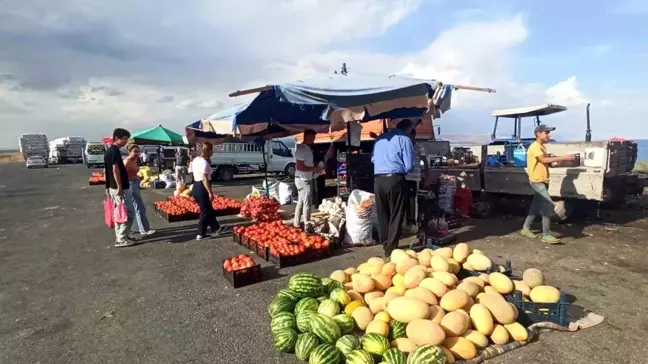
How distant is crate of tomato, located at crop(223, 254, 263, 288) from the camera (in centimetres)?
495

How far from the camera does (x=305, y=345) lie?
3.14 m

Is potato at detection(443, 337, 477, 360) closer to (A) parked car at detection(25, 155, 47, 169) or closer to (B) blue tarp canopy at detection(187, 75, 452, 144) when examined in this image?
(B) blue tarp canopy at detection(187, 75, 452, 144)

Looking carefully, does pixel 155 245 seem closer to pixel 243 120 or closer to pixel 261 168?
pixel 243 120

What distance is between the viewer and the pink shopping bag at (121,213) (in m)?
7.00

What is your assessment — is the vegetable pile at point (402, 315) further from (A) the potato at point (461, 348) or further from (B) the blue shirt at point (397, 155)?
(B) the blue shirt at point (397, 155)

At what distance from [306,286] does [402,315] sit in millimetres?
1128

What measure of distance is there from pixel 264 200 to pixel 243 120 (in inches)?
103

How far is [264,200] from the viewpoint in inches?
363

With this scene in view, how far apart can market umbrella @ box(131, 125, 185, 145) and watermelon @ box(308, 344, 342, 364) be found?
14.0m

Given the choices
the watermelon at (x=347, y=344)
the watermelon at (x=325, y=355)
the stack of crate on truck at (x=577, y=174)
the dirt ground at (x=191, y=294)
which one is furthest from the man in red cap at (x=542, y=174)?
the watermelon at (x=325, y=355)

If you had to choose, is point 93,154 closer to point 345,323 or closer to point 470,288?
point 345,323

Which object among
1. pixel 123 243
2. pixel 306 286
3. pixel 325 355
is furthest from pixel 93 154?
pixel 325 355

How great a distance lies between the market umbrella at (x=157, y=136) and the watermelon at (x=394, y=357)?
14387 mm

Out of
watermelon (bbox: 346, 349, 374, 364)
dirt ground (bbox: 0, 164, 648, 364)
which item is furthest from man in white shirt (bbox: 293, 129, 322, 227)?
watermelon (bbox: 346, 349, 374, 364)
